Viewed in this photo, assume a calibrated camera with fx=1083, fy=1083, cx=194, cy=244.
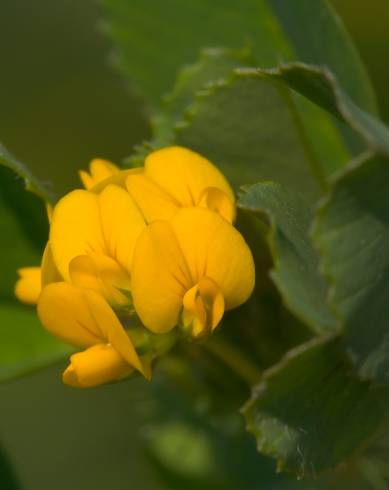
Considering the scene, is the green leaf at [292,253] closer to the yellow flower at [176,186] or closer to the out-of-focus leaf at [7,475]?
the yellow flower at [176,186]

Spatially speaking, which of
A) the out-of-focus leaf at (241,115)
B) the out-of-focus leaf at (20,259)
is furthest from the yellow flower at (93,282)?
the out-of-focus leaf at (20,259)

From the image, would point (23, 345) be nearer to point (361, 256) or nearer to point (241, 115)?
point (241, 115)

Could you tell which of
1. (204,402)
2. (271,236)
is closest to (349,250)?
(271,236)

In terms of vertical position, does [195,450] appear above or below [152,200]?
below

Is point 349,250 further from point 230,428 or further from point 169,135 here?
point 230,428

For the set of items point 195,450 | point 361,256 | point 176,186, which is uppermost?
point 176,186

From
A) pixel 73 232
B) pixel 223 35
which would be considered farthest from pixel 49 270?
pixel 223 35

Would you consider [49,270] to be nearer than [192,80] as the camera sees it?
Yes
